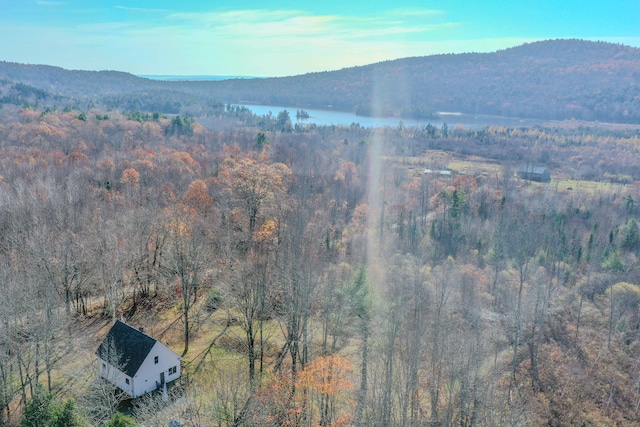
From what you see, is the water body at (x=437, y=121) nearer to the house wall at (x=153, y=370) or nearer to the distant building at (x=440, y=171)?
the distant building at (x=440, y=171)

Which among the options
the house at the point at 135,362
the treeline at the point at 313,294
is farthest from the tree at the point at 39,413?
the house at the point at 135,362

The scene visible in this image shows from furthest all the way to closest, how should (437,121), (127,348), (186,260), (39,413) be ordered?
(437,121)
(186,260)
(127,348)
(39,413)

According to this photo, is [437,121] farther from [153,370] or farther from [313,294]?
[153,370]

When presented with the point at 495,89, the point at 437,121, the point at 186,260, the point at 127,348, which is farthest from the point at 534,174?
the point at 495,89

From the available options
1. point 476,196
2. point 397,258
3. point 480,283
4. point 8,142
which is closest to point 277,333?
point 397,258

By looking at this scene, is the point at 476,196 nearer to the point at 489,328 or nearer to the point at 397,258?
the point at 397,258

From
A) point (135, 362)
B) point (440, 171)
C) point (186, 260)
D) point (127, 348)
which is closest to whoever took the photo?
point (135, 362)
